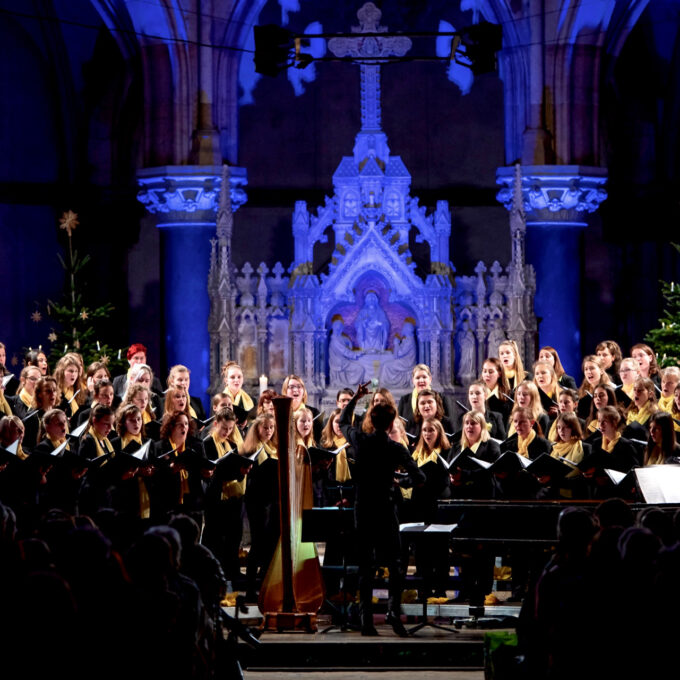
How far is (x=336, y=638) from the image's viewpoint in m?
8.45

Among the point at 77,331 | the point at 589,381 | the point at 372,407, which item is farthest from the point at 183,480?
the point at 77,331

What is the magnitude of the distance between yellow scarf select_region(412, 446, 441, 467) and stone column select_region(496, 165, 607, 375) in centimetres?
581

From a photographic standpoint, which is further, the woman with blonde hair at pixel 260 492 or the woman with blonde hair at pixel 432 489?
the woman with blonde hair at pixel 260 492

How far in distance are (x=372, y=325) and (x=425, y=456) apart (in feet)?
17.3

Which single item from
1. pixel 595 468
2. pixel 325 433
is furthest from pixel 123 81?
pixel 595 468

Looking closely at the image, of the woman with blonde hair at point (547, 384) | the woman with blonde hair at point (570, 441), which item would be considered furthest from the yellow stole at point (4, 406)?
the woman with blonde hair at point (570, 441)

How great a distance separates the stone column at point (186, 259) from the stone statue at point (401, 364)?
6.26 ft

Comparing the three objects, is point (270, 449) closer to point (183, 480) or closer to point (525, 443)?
point (183, 480)

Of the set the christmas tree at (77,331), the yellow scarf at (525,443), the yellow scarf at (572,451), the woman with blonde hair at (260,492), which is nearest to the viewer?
the yellow scarf at (572,451)

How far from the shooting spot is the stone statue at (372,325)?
14820mm

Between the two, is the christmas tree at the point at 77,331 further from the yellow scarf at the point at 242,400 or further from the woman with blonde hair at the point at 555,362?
the woman with blonde hair at the point at 555,362

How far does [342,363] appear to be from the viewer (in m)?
14.9

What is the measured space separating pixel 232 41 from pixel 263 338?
3.12 m

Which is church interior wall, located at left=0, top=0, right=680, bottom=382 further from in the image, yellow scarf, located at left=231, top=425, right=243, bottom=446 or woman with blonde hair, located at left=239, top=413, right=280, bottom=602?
woman with blonde hair, located at left=239, top=413, right=280, bottom=602
